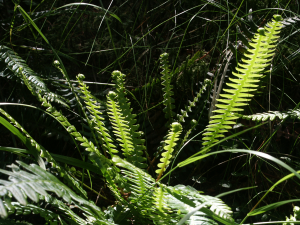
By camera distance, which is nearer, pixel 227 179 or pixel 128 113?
pixel 128 113

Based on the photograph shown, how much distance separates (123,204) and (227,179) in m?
0.57

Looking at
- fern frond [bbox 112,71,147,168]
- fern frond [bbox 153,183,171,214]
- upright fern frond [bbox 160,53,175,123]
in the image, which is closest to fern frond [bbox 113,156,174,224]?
fern frond [bbox 153,183,171,214]

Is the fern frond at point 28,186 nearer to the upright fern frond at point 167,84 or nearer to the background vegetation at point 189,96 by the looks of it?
the background vegetation at point 189,96

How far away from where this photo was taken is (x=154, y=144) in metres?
1.54

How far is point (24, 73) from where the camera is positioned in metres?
1.39

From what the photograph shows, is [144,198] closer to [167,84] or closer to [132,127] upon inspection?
[132,127]

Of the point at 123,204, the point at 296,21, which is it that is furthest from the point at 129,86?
the point at 296,21

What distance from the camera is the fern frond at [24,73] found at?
1314mm

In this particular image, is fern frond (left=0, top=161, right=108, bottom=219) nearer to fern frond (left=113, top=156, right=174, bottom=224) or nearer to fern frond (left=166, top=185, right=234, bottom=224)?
fern frond (left=113, top=156, right=174, bottom=224)

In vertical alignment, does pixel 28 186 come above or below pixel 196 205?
above

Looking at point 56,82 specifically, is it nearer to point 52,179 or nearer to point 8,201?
point 52,179

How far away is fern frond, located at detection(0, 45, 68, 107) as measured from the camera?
4.31ft

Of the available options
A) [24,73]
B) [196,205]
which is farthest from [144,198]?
[24,73]


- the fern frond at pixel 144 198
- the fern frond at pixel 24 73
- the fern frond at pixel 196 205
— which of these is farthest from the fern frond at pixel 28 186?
the fern frond at pixel 24 73
